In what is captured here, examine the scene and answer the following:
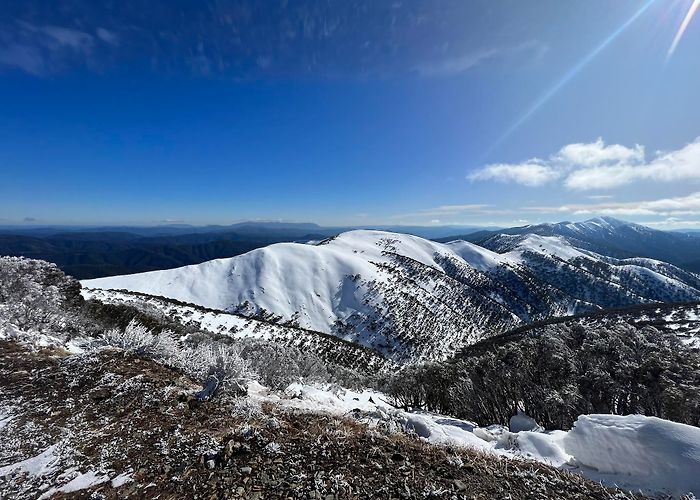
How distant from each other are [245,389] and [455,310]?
535 ft

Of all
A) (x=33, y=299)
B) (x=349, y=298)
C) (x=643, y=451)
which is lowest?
(x=349, y=298)

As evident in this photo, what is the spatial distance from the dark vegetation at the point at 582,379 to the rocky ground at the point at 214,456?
20.4m

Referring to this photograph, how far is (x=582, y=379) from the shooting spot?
81.7 ft

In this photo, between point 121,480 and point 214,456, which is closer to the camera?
point 121,480

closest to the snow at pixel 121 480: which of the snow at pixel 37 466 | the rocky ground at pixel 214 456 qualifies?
the rocky ground at pixel 214 456

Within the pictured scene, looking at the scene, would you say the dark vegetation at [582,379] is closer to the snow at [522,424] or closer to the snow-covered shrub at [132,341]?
the snow at [522,424]

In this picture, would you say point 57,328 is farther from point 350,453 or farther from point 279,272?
point 279,272

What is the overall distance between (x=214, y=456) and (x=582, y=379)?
2902cm

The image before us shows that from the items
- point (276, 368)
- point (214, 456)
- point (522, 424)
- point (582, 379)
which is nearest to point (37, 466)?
point (214, 456)

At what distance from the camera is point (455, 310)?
16075 centimetres

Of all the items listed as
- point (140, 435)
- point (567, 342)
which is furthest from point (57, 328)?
point (567, 342)

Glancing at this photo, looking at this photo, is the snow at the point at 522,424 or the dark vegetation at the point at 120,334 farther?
the snow at the point at 522,424

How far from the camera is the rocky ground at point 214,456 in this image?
625 cm

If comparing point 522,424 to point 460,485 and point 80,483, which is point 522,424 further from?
point 80,483
